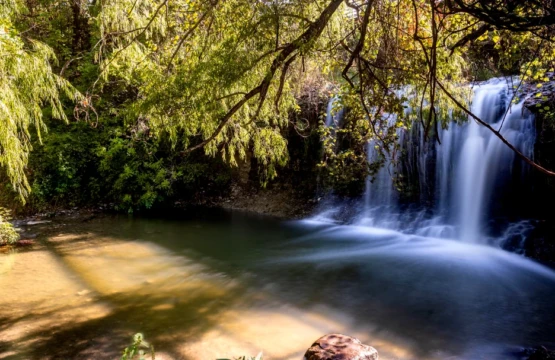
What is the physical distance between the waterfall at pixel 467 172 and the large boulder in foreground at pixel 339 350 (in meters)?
4.07

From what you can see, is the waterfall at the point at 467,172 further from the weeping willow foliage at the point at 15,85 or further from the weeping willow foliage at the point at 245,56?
the weeping willow foliage at the point at 15,85

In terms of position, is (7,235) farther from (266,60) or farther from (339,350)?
(339,350)

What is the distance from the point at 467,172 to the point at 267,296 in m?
5.39

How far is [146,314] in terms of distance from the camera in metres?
4.52

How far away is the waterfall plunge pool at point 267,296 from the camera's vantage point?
3.90 m

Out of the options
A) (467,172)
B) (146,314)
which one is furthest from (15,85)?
(467,172)

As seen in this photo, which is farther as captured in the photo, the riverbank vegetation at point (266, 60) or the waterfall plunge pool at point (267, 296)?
the waterfall plunge pool at point (267, 296)

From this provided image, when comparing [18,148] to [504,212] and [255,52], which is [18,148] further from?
[504,212]

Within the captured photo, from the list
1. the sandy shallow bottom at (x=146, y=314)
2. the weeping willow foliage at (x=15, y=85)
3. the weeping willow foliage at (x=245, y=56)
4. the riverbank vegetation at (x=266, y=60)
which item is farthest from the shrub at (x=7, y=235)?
the weeping willow foliage at (x=245, y=56)

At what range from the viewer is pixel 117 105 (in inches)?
457

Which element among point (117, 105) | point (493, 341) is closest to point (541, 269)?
point (493, 341)

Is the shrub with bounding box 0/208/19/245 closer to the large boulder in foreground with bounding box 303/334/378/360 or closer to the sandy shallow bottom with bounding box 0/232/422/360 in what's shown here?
the sandy shallow bottom with bounding box 0/232/422/360

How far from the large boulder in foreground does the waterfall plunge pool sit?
410 mm

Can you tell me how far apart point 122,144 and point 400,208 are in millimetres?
7894
